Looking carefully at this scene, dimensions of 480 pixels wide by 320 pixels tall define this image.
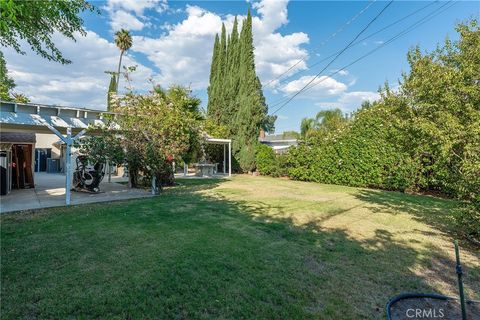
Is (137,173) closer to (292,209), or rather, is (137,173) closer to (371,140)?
(292,209)

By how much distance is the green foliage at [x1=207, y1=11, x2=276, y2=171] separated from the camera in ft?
64.0

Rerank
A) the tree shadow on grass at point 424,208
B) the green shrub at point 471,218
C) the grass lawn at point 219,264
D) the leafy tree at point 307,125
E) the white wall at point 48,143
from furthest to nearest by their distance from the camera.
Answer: the leafy tree at point 307,125
the white wall at point 48,143
the tree shadow on grass at point 424,208
the green shrub at point 471,218
the grass lawn at point 219,264

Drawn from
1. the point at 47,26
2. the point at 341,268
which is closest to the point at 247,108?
the point at 47,26

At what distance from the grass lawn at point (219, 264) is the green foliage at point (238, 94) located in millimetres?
13102

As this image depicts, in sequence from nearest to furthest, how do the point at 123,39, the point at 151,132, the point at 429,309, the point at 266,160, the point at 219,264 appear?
the point at 429,309
the point at 219,264
the point at 151,132
the point at 266,160
the point at 123,39

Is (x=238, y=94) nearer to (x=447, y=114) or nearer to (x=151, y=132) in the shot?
(x=151, y=132)

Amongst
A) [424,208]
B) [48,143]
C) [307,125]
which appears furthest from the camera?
[307,125]

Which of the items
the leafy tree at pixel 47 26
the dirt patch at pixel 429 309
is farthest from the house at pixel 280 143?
the dirt patch at pixel 429 309

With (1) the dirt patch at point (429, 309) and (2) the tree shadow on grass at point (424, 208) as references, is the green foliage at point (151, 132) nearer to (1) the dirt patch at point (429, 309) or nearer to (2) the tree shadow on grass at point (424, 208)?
(2) the tree shadow on grass at point (424, 208)

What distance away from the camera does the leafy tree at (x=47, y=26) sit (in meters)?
5.33

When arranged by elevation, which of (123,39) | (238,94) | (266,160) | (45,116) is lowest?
(266,160)

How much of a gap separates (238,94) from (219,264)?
18526 mm

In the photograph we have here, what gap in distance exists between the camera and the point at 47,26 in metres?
6.50

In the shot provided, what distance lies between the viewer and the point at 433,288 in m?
3.21
